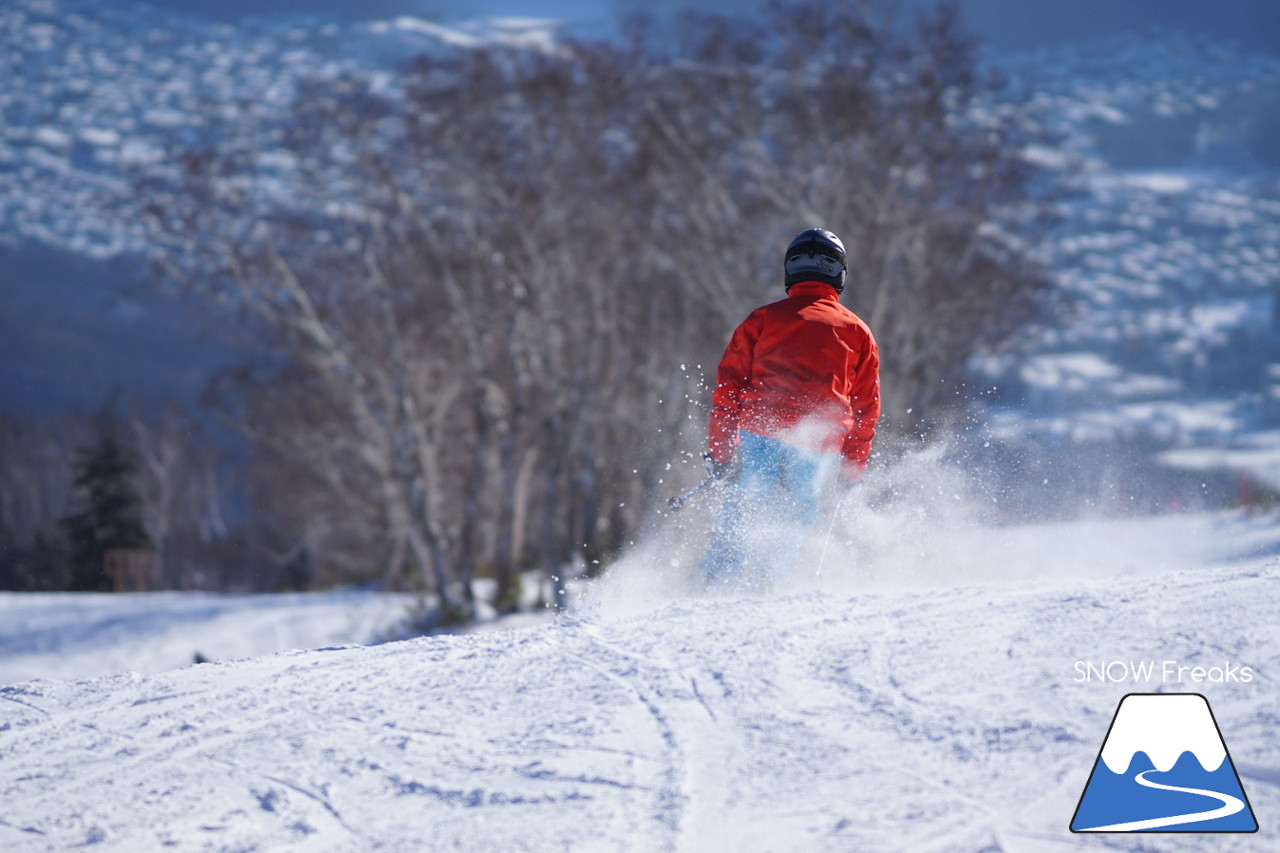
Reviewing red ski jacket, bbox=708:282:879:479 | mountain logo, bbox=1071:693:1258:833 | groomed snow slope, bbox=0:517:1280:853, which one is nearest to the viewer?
mountain logo, bbox=1071:693:1258:833

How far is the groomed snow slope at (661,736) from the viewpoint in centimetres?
252

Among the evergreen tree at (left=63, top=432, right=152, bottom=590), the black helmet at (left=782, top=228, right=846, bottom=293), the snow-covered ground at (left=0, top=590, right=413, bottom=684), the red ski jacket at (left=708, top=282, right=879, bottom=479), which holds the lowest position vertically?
the evergreen tree at (left=63, top=432, right=152, bottom=590)

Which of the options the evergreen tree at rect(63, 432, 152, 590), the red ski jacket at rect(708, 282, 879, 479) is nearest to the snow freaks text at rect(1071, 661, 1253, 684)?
the red ski jacket at rect(708, 282, 879, 479)

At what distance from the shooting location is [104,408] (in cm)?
3353

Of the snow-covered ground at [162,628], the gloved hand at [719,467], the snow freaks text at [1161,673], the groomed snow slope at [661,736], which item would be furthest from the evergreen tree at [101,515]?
the snow freaks text at [1161,673]

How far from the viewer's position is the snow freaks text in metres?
3.04

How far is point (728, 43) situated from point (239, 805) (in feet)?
56.8

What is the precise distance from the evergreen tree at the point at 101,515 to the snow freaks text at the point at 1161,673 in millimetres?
32706

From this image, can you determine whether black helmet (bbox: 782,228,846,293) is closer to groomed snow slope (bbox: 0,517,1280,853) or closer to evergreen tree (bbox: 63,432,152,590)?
groomed snow slope (bbox: 0,517,1280,853)

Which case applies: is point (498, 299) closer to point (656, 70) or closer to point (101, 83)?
point (656, 70)

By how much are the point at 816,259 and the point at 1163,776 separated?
308cm

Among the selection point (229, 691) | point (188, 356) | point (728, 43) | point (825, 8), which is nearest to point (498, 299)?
point (728, 43)

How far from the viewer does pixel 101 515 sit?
3077 centimetres

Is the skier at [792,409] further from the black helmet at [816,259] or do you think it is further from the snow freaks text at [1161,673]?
the snow freaks text at [1161,673]
